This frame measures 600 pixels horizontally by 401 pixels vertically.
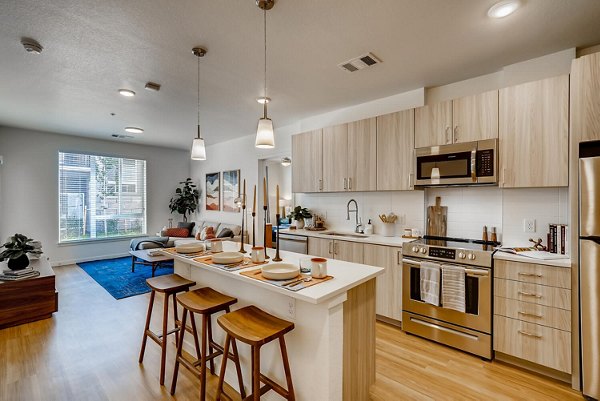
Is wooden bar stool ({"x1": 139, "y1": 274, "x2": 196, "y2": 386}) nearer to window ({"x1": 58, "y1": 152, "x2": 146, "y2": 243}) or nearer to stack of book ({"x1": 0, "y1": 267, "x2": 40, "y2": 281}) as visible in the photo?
stack of book ({"x1": 0, "y1": 267, "x2": 40, "y2": 281})

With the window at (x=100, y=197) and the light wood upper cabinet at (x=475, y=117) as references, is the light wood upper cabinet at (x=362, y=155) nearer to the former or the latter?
the light wood upper cabinet at (x=475, y=117)

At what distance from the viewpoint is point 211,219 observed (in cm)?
708

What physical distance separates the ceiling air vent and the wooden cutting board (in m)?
1.71

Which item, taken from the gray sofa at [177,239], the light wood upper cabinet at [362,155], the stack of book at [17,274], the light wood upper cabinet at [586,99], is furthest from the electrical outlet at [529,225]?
the stack of book at [17,274]

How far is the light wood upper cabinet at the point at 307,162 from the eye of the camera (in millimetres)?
4086

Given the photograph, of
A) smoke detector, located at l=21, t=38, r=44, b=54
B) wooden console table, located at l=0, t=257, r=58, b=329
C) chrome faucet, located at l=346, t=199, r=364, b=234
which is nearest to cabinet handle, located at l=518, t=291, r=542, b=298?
chrome faucet, located at l=346, t=199, r=364, b=234

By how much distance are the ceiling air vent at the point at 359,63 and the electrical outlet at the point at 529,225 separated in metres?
2.11

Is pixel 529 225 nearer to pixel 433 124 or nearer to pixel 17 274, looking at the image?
pixel 433 124

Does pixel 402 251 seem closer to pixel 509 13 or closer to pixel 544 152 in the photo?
pixel 544 152

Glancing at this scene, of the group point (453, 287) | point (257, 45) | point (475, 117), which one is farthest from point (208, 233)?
point (475, 117)

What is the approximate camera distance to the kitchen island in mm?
1517

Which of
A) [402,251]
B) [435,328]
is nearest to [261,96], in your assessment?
[402,251]

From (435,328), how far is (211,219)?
5.69 metres

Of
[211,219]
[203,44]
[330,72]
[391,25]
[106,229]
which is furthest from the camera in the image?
[211,219]
